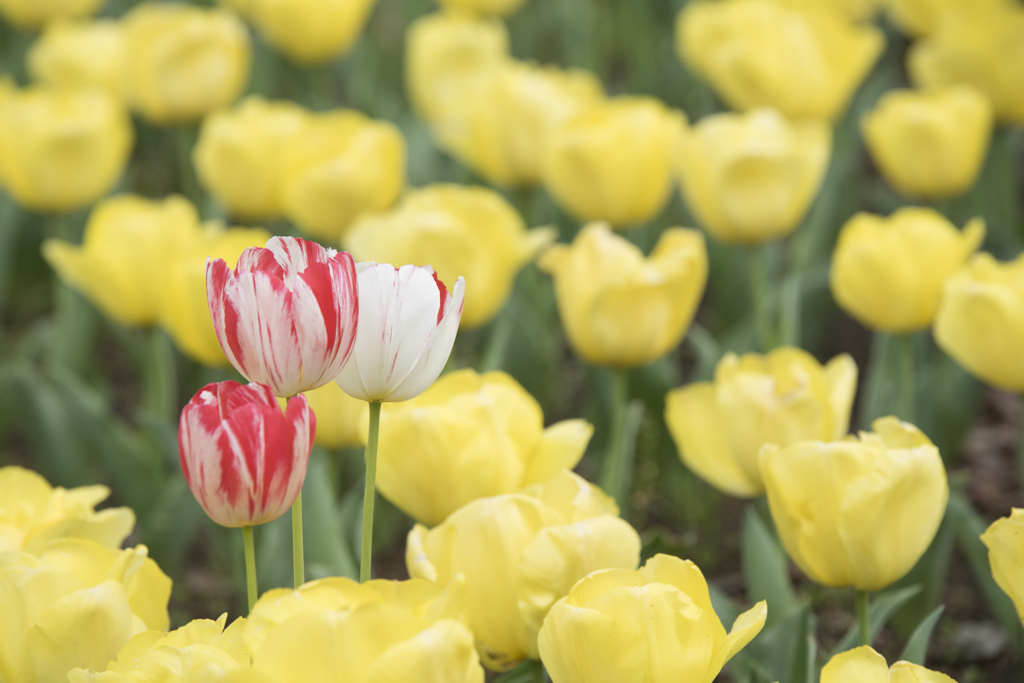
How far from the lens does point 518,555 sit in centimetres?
81

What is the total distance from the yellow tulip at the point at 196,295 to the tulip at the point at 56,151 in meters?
0.55

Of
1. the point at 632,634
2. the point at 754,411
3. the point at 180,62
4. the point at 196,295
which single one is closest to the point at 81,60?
the point at 180,62

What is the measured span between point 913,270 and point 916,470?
564 mm

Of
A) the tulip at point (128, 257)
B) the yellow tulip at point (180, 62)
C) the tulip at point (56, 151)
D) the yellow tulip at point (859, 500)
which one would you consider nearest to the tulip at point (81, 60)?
the yellow tulip at point (180, 62)

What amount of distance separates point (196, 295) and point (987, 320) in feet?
3.14

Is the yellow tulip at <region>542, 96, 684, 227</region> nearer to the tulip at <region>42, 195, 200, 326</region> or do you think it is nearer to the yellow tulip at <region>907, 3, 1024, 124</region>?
the tulip at <region>42, 195, 200, 326</region>

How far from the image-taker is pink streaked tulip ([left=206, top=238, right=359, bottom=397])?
68 centimetres

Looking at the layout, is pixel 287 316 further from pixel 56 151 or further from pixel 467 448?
pixel 56 151

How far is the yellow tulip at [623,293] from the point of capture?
4.29ft

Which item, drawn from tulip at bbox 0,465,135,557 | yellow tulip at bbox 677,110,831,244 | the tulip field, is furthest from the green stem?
yellow tulip at bbox 677,110,831,244

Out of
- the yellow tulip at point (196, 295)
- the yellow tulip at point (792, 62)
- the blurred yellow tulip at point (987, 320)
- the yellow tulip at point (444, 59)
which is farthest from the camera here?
the yellow tulip at point (444, 59)

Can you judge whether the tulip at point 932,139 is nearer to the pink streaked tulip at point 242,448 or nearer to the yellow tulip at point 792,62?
the yellow tulip at point 792,62

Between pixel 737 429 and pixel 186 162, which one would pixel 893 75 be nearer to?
pixel 186 162

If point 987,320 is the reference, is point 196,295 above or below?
below
